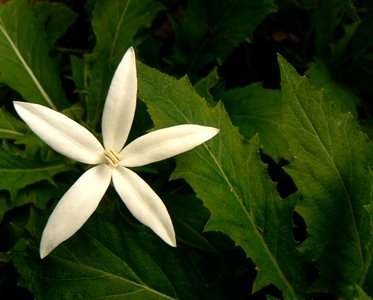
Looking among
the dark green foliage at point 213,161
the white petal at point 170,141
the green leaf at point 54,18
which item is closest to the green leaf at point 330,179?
the dark green foliage at point 213,161

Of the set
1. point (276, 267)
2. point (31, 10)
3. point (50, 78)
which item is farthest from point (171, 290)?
point (31, 10)

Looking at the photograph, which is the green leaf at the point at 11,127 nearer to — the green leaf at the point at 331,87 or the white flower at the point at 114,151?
the white flower at the point at 114,151

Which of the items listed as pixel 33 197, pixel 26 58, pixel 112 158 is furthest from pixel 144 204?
pixel 26 58

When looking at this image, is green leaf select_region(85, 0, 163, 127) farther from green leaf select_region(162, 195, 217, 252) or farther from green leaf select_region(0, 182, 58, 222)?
green leaf select_region(162, 195, 217, 252)

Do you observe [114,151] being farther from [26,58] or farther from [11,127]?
[26,58]

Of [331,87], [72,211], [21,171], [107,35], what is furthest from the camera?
[331,87]
